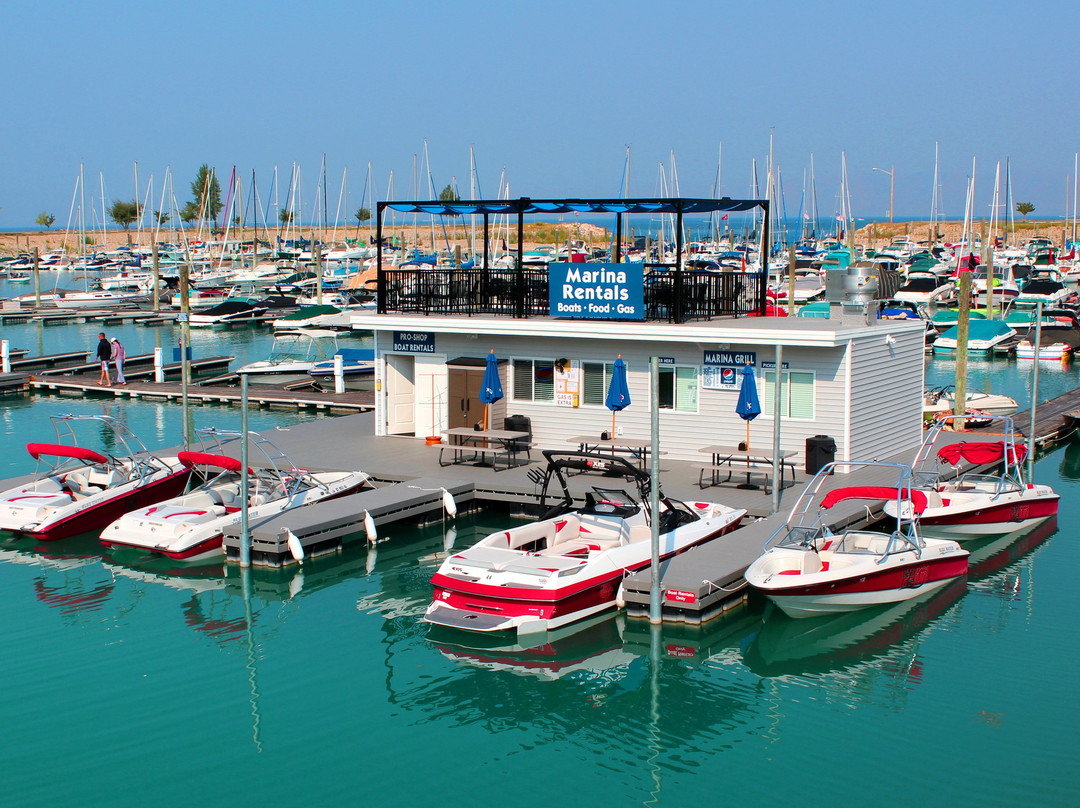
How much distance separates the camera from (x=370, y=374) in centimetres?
4259

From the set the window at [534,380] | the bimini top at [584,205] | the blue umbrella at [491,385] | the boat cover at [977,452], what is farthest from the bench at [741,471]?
the bimini top at [584,205]

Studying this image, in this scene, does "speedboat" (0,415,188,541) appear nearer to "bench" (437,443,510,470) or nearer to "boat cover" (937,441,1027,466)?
"bench" (437,443,510,470)

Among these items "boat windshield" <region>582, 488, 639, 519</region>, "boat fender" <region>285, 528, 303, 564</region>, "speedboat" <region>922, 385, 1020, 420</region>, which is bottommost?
"boat fender" <region>285, 528, 303, 564</region>

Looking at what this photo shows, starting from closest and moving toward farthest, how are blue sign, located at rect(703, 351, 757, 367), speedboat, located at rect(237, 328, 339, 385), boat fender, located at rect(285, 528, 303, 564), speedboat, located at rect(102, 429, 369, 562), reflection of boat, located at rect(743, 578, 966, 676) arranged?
reflection of boat, located at rect(743, 578, 966, 676) → boat fender, located at rect(285, 528, 303, 564) → speedboat, located at rect(102, 429, 369, 562) → blue sign, located at rect(703, 351, 757, 367) → speedboat, located at rect(237, 328, 339, 385)

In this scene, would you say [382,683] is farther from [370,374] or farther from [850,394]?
[370,374]

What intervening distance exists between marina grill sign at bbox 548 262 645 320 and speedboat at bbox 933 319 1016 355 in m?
32.8

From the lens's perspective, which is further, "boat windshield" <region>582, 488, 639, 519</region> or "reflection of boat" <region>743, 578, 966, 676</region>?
"boat windshield" <region>582, 488, 639, 519</region>

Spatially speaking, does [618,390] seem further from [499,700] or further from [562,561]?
[499,700]

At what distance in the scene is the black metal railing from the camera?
23.3m

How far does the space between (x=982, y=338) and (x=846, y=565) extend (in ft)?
127

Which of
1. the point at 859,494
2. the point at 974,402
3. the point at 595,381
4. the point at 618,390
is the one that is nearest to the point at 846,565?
the point at 859,494

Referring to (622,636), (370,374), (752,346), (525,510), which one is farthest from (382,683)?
(370,374)

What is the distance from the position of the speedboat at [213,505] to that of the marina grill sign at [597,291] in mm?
5537

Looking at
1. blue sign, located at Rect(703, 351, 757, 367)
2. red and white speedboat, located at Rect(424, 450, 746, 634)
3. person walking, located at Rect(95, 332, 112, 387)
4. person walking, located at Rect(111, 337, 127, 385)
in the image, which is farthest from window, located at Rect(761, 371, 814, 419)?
person walking, located at Rect(95, 332, 112, 387)
